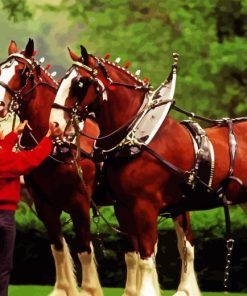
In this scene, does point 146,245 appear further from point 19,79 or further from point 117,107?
point 19,79

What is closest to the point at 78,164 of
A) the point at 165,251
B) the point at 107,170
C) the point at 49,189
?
the point at 49,189

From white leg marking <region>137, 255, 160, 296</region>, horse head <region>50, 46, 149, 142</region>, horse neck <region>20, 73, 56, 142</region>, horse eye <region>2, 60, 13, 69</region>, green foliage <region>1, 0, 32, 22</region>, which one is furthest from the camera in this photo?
green foliage <region>1, 0, 32, 22</region>

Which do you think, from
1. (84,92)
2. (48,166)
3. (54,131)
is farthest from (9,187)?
(48,166)

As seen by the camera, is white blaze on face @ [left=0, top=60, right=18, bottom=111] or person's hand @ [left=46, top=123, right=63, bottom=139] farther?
white blaze on face @ [left=0, top=60, right=18, bottom=111]

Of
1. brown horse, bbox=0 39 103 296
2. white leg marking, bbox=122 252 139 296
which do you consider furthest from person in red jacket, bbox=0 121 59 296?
white leg marking, bbox=122 252 139 296

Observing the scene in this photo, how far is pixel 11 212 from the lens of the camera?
26.7 ft

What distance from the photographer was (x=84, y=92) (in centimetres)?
812

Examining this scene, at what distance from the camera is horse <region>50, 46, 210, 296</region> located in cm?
805

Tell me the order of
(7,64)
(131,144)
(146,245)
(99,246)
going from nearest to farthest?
(146,245), (131,144), (7,64), (99,246)

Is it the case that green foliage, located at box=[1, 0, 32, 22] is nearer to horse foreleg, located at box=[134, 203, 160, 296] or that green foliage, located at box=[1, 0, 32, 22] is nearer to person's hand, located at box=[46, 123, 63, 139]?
person's hand, located at box=[46, 123, 63, 139]

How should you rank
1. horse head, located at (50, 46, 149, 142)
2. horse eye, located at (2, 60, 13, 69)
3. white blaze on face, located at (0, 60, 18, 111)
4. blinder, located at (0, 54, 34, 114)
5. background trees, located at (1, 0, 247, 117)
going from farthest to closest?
background trees, located at (1, 0, 247, 117), horse eye, located at (2, 60, 13, 69), blinder, located at (0, 54, 34, 114), white blaze on face, located at (0, 60, 18, 111), horse head, located at (50, 46, 149, 142)

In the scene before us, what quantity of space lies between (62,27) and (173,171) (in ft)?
65.3

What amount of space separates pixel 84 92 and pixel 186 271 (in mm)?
2658

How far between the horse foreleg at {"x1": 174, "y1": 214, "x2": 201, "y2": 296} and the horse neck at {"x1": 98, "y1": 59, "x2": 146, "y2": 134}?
182 cm
